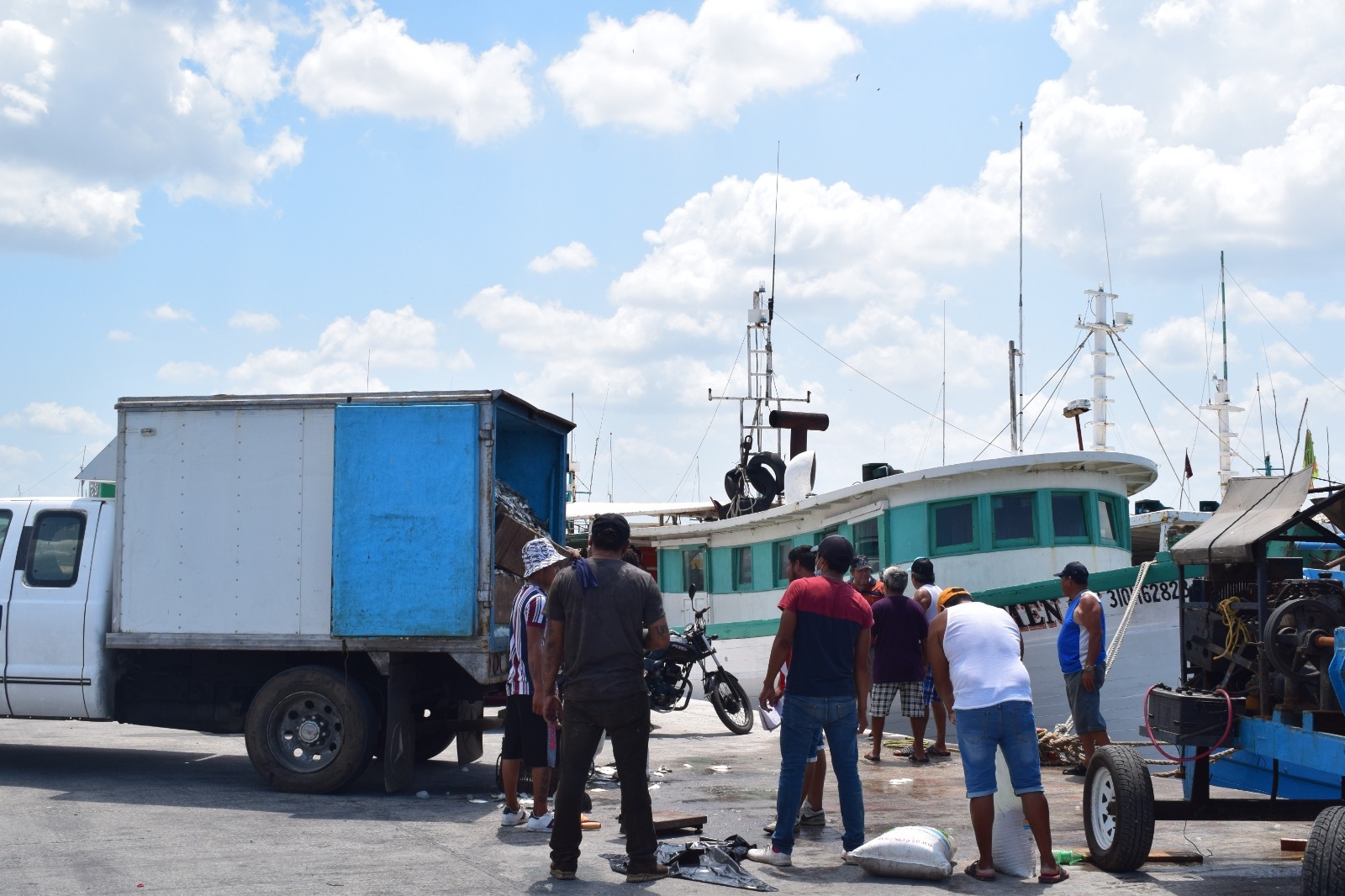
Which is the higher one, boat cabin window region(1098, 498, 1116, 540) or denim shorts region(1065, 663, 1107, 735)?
boat cabin window region(1098, 498, 1116, 540)

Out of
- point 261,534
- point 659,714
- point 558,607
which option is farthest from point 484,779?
point 659,714

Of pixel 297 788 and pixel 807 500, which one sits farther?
pixel 807 500

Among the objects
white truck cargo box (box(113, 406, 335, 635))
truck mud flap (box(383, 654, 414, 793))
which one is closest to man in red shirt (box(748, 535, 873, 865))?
truck mud flap (box(383, 654, 414, 793))

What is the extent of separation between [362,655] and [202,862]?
9.20 ft

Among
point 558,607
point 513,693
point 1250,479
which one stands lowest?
point 513,693

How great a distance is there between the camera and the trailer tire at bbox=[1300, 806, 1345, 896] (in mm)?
4930

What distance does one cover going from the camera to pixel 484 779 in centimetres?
1027

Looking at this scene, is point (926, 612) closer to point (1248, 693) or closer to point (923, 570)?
point (923, 570)

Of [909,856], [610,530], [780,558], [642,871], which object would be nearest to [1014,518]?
[780,558]

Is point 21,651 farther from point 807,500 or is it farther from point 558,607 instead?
point 807,500

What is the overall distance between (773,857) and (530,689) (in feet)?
6.18

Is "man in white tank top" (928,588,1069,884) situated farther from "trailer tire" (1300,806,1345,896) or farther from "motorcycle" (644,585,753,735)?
"motorcycle" (644,585,753,735)

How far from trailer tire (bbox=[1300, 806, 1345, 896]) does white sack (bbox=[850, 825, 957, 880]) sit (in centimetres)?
186

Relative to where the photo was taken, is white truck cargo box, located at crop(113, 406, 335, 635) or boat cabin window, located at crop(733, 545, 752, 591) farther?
boat cabin window, located at crop(733, 545, 752, 591)
